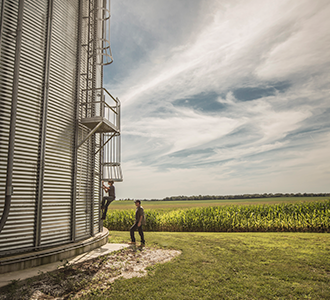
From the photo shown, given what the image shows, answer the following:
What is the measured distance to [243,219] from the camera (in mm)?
15070

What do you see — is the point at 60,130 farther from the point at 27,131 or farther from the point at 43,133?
the point at 27,131

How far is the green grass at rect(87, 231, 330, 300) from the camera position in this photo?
4.97 metres

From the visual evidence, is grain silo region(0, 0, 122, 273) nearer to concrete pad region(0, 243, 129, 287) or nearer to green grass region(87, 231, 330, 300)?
concrete pad region(0, 243, 129, 287)

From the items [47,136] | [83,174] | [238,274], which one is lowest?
[238,274]

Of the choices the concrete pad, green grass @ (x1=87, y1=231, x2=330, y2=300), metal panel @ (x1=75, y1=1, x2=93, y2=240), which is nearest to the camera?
green grass @ (x1=87, y1=231, x2=330, y2=300)

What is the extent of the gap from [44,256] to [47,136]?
12.0 ft

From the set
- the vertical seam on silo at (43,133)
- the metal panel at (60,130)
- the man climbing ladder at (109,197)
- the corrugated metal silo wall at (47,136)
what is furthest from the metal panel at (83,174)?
the vertical seam on silo at (43,133)

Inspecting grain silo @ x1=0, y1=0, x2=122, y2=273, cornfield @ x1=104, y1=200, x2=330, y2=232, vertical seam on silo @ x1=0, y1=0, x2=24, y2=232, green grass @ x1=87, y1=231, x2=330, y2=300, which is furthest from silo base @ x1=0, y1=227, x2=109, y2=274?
cornfield @ x1=104, y1=200, x2=330, y2=232

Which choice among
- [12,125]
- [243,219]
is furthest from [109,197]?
[243,219]

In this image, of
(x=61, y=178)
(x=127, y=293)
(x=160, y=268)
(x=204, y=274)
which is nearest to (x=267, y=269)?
(x=204, y=274)

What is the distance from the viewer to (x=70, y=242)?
311 inches

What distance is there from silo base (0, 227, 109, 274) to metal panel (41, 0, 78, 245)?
0.46 m

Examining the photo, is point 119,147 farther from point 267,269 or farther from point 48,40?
point 267,269

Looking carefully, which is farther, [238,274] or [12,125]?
[12,125]
